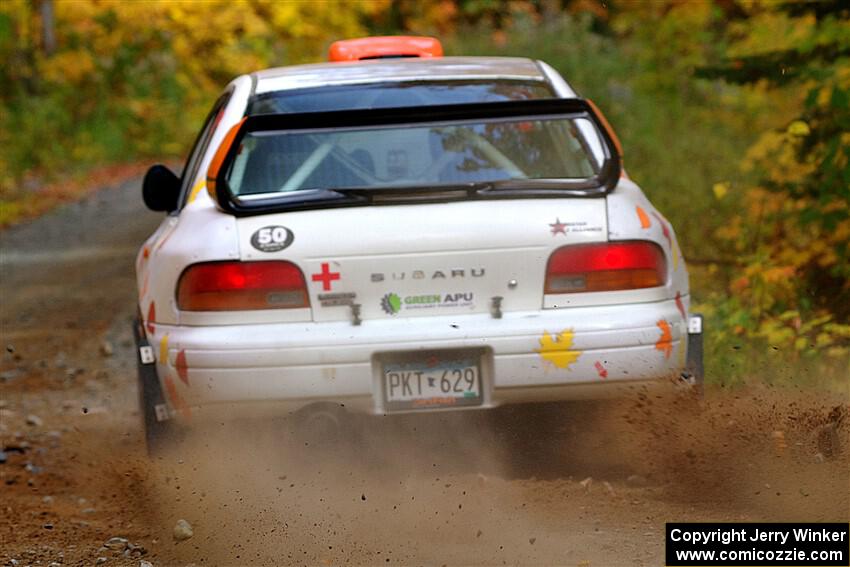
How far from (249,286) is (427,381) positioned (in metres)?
0.70

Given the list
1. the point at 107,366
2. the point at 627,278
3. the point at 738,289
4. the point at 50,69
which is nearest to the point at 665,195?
the point at 738,289

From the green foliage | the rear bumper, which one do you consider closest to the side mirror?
the rear bumper

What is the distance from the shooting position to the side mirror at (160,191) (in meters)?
5.93

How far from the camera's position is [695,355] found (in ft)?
16.9

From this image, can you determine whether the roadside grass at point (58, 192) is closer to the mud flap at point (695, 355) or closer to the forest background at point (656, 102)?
the forest background at point (656, 102)

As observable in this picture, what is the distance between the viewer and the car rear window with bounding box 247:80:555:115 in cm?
560

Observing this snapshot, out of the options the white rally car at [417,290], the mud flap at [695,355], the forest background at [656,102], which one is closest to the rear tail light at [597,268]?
the white rally car at [417,290]

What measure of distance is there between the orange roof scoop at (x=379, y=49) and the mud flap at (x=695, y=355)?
12.1 ft

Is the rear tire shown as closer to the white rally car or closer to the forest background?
the white rally car

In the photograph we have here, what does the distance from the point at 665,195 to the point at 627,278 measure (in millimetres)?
7488

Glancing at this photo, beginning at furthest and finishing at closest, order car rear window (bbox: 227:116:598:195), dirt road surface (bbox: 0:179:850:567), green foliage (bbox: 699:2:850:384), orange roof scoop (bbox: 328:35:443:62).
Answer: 1. orange roof scoop (bbox: 328:35:443:62)
2. green foliage (bbox: 699:2:850:384)
3. car rear window (bbox: 227:116:598:195)
4. dirt road surface (bbox: 0:179:850:567)

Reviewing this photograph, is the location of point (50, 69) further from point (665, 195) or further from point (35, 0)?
point (665, 195)

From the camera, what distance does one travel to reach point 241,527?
466cm

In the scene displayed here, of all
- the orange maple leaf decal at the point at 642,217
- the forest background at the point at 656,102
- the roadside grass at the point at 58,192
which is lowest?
the roadside grass at the point at 58,192
